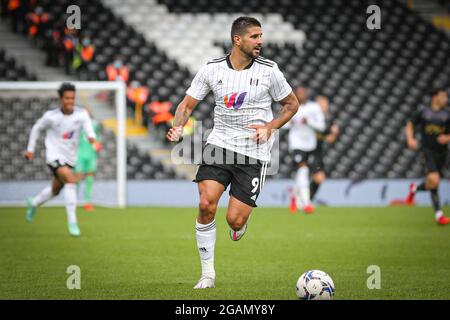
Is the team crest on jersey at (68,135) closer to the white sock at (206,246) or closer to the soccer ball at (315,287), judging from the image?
the white sock at (206,246)

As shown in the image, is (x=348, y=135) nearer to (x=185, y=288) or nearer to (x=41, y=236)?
(x=41, y=236)

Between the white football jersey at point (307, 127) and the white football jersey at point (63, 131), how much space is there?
508cm

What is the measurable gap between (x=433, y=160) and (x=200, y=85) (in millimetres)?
7016

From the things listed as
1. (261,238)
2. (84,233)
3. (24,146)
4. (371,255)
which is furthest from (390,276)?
(24,146)

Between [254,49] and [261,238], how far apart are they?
489 centimetres

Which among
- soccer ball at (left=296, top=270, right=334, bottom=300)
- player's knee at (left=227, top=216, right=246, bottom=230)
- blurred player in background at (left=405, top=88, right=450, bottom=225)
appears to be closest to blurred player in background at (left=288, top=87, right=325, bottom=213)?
blurred player in background at (left=405, top=88, right=450, bottom=225)

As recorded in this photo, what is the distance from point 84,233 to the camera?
12.4 meters

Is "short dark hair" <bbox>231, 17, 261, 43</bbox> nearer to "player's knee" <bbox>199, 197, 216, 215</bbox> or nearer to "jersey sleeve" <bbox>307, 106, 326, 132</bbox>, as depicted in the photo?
"player's knee" <bbox>199, 197, 216, 215</bbox>

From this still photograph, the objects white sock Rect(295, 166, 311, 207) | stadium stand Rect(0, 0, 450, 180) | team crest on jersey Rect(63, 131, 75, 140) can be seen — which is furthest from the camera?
stadium stand Rect(0, 0, 450, 180)

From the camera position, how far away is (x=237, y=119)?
7.55m

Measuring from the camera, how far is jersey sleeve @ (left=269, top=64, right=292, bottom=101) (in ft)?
24.7

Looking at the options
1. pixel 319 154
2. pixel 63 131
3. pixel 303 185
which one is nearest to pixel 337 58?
pixel 319 154

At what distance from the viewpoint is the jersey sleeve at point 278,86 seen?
24.7 feet

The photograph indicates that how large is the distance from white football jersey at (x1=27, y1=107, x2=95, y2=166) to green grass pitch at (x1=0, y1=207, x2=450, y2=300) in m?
1.09
